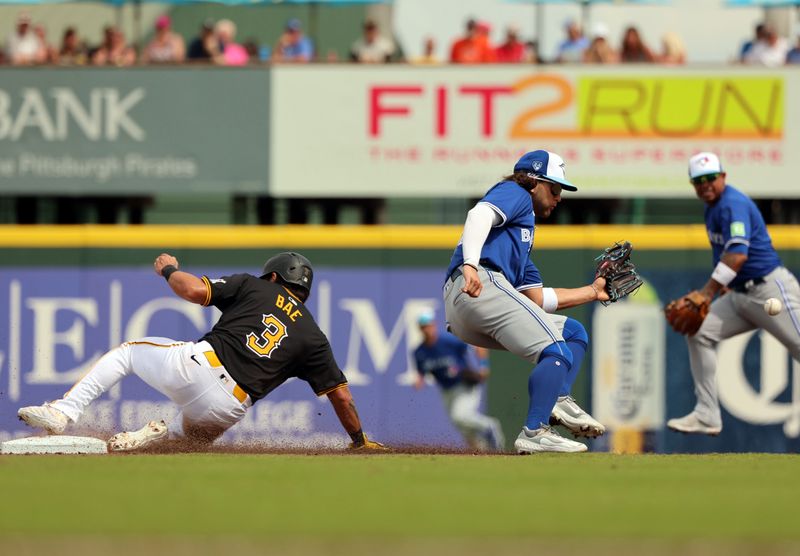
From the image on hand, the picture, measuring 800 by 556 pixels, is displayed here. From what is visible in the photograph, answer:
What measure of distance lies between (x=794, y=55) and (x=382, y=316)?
5.29 m

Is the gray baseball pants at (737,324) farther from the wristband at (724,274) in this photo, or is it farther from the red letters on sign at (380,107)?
the red letters on sign at (380,107)

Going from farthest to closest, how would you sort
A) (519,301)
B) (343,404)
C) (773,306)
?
(773,306), (343,404), (519,301)

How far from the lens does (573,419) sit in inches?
328

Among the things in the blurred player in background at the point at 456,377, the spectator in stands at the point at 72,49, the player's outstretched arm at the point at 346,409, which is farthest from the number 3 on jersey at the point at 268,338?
the spectator in stands at the point at 72,49

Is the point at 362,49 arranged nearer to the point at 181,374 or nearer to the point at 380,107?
the point at 380,107

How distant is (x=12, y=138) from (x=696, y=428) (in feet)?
27.5

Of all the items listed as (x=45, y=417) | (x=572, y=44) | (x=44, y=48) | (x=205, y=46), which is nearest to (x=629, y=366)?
(x=572, y=44)

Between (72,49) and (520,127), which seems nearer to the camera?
(520,127)

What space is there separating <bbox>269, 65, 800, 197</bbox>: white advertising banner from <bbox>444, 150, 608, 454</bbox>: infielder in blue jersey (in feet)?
21.0

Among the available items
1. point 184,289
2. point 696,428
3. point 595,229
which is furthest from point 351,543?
point 595,229

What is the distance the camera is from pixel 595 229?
45.4 ft

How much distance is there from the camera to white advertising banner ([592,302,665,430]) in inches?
544

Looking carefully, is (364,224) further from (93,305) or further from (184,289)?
(184,289)

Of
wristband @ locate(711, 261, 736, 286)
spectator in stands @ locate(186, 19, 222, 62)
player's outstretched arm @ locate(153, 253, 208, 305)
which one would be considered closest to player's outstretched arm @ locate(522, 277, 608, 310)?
wristband @ locate(711, 261, 736, 286)
